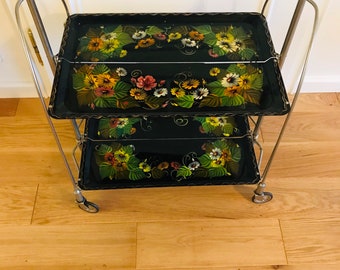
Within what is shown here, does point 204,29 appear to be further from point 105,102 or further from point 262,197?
point 262,197

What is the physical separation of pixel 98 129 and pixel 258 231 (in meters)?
0.62

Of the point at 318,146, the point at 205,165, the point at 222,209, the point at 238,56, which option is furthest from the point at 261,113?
the point at 318,146

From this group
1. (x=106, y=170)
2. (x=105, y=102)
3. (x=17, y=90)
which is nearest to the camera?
(x=105, y=102)

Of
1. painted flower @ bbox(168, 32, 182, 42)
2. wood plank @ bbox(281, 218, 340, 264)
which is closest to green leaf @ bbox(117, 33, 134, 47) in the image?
painted flower @ bbox(168, 32, 182, 42)

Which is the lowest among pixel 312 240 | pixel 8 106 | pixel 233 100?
pixel 312 240

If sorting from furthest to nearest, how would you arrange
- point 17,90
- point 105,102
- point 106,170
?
point 17,90
point 106,170
point 105,102

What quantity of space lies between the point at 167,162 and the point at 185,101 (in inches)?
12.7

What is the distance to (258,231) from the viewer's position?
125cm

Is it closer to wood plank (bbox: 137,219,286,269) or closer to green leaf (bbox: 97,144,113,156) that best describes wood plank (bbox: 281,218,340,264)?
wood plank (bbox: 137,219,286,269)

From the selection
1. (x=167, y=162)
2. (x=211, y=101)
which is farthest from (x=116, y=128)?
(x=211, y=101)

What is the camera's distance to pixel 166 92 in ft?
3.15

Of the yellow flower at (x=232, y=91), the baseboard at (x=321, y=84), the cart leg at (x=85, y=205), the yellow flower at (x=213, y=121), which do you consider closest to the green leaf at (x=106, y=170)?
the cart leg at (x=85, y=205)

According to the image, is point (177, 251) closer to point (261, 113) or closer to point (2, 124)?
point (261, 113)

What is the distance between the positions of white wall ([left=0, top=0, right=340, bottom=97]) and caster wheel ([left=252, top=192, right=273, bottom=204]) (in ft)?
1.59
